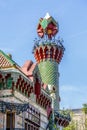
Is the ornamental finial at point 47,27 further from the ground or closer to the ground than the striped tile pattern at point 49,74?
further from the ground

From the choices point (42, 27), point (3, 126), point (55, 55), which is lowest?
point (3, 126)

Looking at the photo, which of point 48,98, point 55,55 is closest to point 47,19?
point 55,55

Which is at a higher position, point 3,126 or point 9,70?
point 9,70

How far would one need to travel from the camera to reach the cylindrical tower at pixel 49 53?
48.5 meters

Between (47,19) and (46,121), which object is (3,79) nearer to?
(46,121)

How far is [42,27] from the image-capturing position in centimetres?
5091

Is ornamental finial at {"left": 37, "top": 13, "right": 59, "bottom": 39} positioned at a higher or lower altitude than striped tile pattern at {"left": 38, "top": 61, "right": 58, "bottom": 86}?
higher

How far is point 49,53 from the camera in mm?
49281

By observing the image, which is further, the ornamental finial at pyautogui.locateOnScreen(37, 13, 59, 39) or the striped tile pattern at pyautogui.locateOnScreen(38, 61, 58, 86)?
the ornamental finial at pyautogui.locateOnScreen(37, 13, 59, 39)

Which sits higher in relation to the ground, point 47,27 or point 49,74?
point 47,27

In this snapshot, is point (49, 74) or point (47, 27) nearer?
point (49, 74)

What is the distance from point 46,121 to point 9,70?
350 inches

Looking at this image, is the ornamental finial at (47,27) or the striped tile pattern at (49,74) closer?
the striped tile pattern at (49,74)

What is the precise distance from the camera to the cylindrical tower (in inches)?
1909
